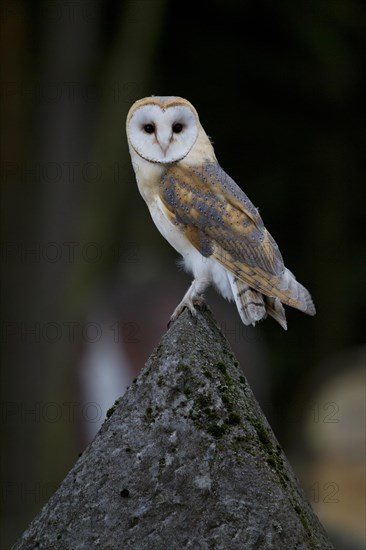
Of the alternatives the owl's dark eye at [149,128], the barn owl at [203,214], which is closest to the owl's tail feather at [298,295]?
the barn owl at [203,214]

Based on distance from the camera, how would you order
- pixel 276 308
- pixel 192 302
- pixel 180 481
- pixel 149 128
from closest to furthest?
pixel 180 481, pixel 192 302, pixel 276 308, pixel 149 128

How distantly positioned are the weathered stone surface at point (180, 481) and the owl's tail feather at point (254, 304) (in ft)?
4.66

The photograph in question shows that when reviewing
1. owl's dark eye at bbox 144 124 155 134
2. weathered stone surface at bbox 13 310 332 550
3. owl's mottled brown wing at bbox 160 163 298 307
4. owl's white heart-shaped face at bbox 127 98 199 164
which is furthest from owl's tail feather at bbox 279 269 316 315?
weathered stone surface at bbox 13 310 332 550

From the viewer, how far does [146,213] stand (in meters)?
15.4

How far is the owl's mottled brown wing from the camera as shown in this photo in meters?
5.70

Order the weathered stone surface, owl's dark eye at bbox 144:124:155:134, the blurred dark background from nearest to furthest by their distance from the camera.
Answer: the weathered stone surface < owl's dark eye at bbox 144:124:155:134 < the blurred dark background

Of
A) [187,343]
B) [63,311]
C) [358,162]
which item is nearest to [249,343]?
[358,162]

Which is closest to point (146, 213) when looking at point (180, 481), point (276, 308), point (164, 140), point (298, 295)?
point (164, 140)

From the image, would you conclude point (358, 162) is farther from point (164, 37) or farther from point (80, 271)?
point (80, 271)

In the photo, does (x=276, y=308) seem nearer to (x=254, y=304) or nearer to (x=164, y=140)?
(x=254, y=304)

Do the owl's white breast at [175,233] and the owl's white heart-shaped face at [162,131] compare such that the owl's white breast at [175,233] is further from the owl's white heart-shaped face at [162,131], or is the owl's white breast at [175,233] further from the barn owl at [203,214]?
the owl's white heart-shaped face at [162,131]

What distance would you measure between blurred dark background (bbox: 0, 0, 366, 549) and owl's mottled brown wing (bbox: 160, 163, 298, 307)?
4.76 meters

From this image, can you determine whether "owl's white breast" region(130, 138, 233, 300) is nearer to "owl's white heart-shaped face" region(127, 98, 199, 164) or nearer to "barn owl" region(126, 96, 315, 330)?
"barn owl" region(126, 96, 315, 330)

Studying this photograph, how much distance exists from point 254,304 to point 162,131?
943 millimetres
